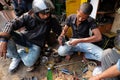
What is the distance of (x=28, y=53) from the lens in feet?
10.1

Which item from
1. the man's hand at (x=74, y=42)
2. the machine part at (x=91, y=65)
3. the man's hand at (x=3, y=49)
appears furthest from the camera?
the machine part at (x=91, y=65)

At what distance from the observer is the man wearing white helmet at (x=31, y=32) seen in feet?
9.09

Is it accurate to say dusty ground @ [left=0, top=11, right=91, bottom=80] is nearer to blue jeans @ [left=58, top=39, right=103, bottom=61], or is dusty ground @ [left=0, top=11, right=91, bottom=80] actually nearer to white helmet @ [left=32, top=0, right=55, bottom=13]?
blue jeans @ [left=58, top=39, right=103, bottom=61]

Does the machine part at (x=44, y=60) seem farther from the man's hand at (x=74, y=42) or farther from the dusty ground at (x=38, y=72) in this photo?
the man's hand at (x=74, y=42)

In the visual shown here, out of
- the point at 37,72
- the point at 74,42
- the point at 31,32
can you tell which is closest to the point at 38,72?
the point at 37,72

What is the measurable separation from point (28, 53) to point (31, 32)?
375mm

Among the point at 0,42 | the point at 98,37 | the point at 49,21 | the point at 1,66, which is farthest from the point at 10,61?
the point at 98,37

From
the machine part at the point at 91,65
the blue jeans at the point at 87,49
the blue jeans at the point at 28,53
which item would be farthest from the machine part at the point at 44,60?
the machine part at the point at 91,65

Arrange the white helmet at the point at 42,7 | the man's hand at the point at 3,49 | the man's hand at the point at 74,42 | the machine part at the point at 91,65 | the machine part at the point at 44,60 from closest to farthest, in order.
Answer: the man's hand at the point at 3,49
the white helmet at the point at 42,7
the man's hand at the point at 74,42
the machine part at the point at 91,65
the machine part at the point at 44,60

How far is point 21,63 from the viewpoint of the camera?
3268 mm

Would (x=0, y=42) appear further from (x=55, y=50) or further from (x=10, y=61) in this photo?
(x=55, y=50)

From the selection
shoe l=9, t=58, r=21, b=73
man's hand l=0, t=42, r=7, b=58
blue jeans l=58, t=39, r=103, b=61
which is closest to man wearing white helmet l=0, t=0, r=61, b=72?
shoe l=9, t=58, r=21, b=73

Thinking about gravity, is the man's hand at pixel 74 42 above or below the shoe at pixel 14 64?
above

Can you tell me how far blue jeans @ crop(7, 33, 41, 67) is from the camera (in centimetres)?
298
